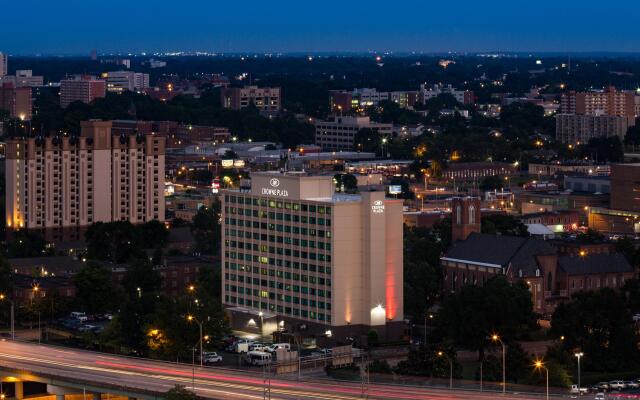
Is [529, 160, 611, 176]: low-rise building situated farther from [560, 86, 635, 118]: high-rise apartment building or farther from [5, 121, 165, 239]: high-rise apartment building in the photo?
[560, 86, 635, 118]: high-rise apartment building

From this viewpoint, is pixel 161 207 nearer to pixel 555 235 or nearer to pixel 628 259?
pixel 555 235

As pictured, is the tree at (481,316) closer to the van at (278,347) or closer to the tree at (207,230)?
the van at (278,347)

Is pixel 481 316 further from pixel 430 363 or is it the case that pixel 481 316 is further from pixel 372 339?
pixel 430 363

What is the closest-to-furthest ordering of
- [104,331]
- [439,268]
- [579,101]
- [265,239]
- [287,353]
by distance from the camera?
[287,353], [104,331], [265,239], [439,268], [579,101]

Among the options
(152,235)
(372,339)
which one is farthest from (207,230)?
(372,339)

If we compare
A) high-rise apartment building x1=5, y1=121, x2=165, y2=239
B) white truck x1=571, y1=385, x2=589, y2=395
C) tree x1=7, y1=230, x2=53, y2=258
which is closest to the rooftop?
white truck x1=571, y1=385, x2=589, y2=395

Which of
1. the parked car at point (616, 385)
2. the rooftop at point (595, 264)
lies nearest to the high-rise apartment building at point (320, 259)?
the parked car at point (616, 385)

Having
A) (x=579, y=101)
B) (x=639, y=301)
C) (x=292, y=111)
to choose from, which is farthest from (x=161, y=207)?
(x=292, y=111)
